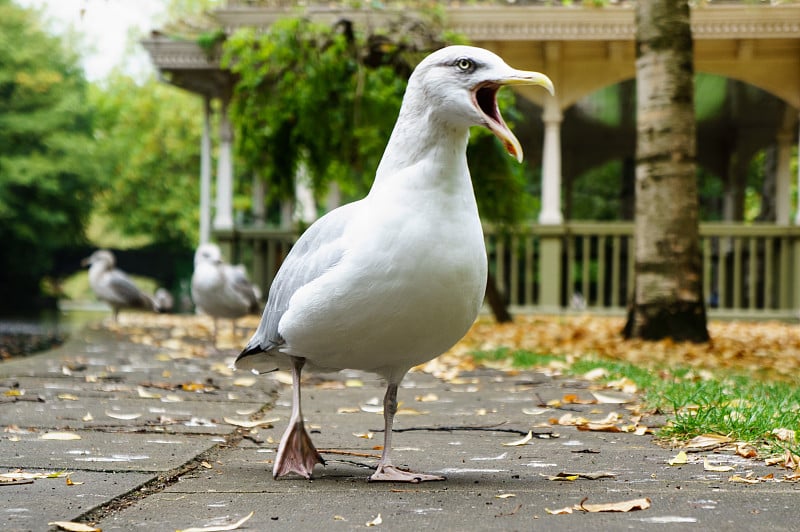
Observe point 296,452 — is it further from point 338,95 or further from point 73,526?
point 338,95

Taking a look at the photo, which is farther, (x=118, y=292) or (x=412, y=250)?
(x=118, y=292)

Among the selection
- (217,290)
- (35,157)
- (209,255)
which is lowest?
(217,290)

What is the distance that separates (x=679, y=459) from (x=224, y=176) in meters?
12.7

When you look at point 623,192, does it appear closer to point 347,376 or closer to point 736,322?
point 736,322

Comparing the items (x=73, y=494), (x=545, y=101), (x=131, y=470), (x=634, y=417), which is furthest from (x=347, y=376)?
(x=545, y=101)

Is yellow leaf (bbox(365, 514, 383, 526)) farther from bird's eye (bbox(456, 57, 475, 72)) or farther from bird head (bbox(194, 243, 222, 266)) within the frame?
bird head (bbox(194, 243, 222, 266))

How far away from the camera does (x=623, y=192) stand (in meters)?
21.2

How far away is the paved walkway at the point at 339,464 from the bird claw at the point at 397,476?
0.05 m

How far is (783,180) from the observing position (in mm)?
16391

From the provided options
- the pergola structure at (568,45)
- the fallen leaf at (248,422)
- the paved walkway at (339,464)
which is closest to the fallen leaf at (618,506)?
the paved walkway at (339,464)

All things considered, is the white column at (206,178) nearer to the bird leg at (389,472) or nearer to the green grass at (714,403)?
the green grass at (714,403)

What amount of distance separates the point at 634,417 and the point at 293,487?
202 centimetres

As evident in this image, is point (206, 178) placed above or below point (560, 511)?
above

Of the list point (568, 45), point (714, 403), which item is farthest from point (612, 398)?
point (568, 45)
